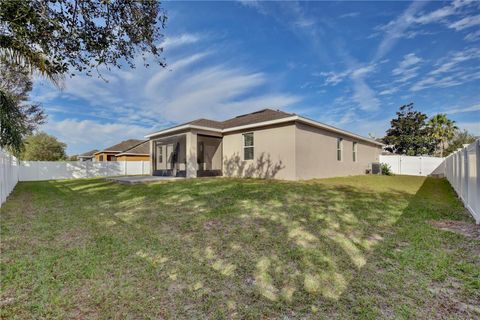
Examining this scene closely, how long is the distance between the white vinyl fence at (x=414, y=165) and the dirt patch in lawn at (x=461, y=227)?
18.5m

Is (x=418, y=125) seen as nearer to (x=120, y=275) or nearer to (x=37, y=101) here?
(x=120, y=275)

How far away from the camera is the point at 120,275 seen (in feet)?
9.34

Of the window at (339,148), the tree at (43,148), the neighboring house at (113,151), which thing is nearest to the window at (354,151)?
the window at (339,148)

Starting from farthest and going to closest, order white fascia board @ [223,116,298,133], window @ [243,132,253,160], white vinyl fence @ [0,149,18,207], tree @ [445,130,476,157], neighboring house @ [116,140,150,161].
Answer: tree @ [445,130,476,157] < neighboring house @ [116,140,150,161] < window @ [243,132,253,160] < white fascia board @ [223,116,298,133] < white vinyl fence @ [0,149,18,207]

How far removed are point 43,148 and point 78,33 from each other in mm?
34652

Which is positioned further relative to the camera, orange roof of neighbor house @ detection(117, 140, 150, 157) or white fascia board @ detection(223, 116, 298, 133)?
orange roof of neighbor house @ detection(117, 140, 150, 157)

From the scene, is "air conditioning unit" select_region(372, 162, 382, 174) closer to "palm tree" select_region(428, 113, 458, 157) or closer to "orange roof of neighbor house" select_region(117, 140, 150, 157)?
"palm tree" select_region(428, 113, 458, 157)

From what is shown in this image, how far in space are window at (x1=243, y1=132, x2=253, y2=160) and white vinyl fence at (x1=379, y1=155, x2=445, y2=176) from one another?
1460cm

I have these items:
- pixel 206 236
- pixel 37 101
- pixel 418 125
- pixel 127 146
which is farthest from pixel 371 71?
pixel 127 146

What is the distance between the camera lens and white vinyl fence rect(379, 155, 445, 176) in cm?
2036

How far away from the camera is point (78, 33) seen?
4.73 metres

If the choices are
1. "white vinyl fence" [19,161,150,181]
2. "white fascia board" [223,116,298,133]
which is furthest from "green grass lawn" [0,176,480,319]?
"white vinyl fence" [19,161,150,181]

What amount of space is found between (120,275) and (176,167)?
14484mm

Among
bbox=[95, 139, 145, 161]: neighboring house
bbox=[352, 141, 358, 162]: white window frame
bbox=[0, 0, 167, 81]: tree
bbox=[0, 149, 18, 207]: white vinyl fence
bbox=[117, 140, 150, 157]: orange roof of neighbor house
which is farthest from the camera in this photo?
bbox=[95, 139, 145, 161]: neighboring house
